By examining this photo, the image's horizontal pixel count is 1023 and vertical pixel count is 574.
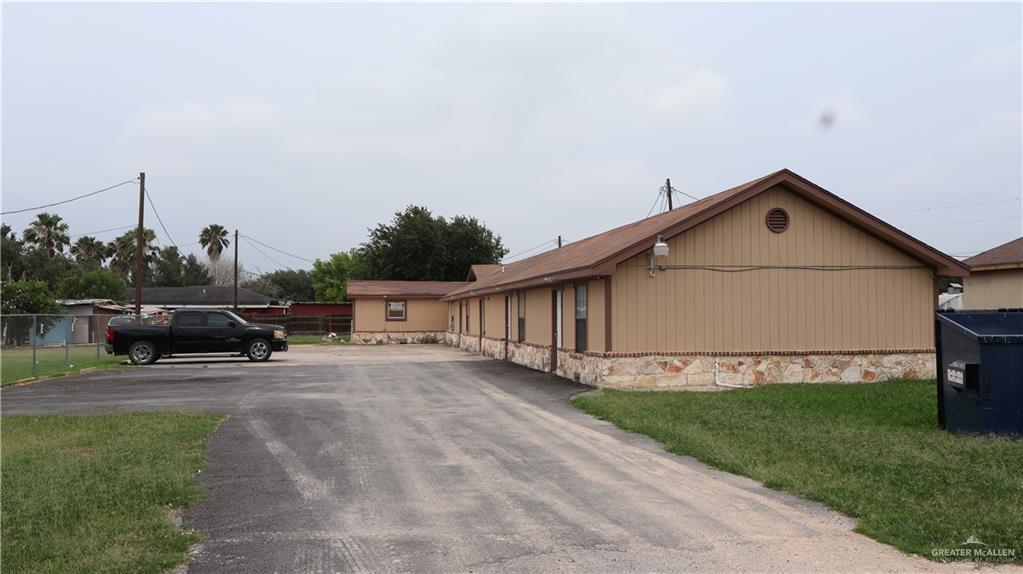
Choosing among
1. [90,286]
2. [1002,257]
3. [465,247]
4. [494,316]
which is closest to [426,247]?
[465,247]

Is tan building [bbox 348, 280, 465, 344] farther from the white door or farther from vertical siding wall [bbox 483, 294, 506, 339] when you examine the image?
the white door

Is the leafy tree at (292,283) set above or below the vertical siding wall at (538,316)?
above

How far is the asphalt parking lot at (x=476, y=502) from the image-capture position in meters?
5.41

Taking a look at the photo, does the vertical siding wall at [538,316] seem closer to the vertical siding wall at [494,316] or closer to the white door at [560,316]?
the white door at [560,316]

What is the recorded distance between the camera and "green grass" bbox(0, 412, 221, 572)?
530cm

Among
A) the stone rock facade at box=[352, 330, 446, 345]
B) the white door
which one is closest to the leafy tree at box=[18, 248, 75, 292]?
the stone rock facade at box=[352, 330, 446, 345]

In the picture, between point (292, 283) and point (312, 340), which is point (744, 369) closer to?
point (312, 340)

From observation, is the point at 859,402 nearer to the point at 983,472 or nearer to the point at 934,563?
the point at 983,472

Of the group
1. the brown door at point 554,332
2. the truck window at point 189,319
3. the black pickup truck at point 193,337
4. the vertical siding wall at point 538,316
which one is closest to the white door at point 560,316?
the brown door at point 554,332

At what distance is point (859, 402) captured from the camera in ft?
43.4

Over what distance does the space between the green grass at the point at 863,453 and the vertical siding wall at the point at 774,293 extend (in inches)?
85.1

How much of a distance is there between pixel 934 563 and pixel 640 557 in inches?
78.8

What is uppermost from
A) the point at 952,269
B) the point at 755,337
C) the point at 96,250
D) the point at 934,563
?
the point at 96,250

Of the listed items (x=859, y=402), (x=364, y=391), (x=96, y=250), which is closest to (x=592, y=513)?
(x=859, y=402)
